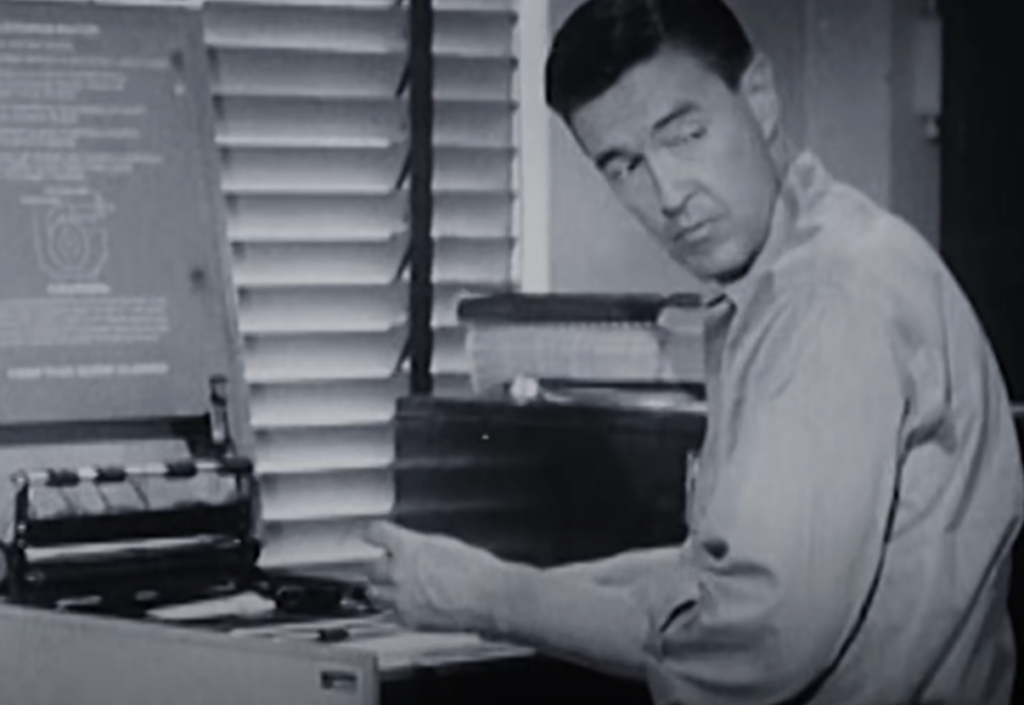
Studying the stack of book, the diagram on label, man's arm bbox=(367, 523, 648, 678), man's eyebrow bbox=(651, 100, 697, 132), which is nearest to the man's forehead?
man's eyebrow bbox=(651, 100, 697, 132)

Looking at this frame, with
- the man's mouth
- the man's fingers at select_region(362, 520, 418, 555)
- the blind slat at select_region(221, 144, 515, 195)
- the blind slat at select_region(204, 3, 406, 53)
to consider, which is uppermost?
the blind slat at select_region(204, 3, 406, 53)

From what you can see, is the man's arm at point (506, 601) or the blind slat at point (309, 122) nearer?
the man's arm at point (506, 601)

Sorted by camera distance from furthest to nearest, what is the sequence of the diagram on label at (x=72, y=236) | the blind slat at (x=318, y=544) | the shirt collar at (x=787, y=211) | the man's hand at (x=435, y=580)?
the blind slat at (x=318, y=544) < the diagram on label at (x=72, y=236) < the man's hand at (x=435, y=580) < the shirt collar at (x=787, y=211)

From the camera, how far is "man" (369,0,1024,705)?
5.02ft

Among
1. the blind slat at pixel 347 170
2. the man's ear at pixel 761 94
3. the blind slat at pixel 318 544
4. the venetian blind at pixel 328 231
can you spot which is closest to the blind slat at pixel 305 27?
the venetian blind at pixel 328 231

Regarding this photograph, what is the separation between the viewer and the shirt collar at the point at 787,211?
1680mm

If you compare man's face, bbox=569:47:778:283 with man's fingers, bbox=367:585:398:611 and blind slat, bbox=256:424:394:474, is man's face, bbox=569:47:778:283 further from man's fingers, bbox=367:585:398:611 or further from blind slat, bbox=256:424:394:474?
blind slat, bbox=256:424:394:474

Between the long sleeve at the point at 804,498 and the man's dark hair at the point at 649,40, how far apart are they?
0.27m

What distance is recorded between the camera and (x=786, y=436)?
1532mm

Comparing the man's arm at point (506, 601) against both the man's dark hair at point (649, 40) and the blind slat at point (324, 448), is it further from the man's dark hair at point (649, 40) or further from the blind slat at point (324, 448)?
the blind slat at point (324, 448)

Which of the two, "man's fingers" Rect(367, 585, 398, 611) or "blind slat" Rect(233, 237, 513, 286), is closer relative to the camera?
"man's fingers" Rect(367, 585, 398, 611)

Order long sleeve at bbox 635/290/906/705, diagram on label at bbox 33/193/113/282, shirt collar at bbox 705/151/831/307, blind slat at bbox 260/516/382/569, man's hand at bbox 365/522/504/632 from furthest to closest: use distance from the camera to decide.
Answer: blind slat at bbox 260/516/382/569 < diagram on label at bbox 33/193/113/282 < man's hand at bbox 365/522/504/632 < shirt collar at bbox 705/151/831/307 < long sleeve at bbox 635/290/906/705

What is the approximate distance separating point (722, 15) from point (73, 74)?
0.85 m

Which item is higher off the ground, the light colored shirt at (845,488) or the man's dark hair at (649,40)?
the man's dark hair at (649,40)
